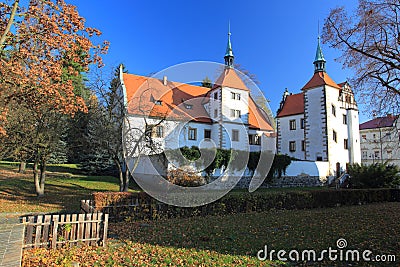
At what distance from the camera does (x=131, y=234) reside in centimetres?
850

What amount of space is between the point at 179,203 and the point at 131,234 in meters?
3.30

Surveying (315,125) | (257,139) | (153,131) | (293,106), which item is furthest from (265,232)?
(293,106)

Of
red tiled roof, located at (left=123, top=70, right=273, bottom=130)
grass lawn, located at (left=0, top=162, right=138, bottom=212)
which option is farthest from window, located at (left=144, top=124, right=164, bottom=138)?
grass lawn, located at (left=0, top=162, right=138, bottom=212)

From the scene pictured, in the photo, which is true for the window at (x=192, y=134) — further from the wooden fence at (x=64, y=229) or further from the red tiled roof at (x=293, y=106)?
the wooden fence at (x=64, y=229)

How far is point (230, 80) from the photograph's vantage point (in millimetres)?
28031

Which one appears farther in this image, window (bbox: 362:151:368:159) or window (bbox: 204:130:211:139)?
window (bbox: 362:151:368:159)

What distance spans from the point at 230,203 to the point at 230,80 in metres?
17.7

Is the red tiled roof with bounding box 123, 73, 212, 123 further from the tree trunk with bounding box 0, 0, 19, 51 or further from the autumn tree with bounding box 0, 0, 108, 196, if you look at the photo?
the tree trunk with bounding box 0, 0, 19, 51

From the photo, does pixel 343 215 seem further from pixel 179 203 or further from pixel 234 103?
pixel 234 103

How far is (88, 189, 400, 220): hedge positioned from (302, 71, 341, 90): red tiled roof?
1653 centimetres

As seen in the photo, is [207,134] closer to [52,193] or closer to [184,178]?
[184,178]

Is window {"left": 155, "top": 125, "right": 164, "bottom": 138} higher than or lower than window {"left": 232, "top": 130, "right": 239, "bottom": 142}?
lower

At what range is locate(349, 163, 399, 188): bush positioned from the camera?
2183 cm

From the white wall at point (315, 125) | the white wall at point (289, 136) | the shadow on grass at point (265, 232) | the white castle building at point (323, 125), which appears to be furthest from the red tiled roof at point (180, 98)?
the shadow on grass at point (265, 232)
